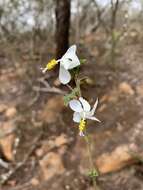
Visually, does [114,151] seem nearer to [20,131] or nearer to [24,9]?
[20,131]

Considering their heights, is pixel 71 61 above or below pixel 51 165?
above

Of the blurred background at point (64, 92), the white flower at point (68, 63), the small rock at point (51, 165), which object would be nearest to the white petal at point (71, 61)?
the white flower at point (68, 63)

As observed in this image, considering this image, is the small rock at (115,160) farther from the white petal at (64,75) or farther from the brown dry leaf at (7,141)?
the white petal at (64,75)

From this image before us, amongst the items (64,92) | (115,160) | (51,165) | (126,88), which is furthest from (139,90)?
(51,165)

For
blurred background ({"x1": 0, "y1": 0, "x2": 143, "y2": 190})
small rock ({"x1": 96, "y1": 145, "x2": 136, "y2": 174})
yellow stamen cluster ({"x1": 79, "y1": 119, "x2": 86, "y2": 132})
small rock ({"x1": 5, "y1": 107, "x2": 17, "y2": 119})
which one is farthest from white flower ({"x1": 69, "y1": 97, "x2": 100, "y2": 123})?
small rock ({"x1": 5, "y1": 107, "x2": 17, "y2": 119})

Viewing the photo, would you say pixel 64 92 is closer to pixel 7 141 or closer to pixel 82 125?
pixel 7 141

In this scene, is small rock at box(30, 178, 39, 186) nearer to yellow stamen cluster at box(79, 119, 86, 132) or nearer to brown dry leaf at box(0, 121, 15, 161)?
brown dry leaf at box(0, 121, 15, 161)

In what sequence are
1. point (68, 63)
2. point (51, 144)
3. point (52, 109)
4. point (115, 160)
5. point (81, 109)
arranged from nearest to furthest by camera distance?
point (68, 63) → point (81, 109) → point (115, 160) → point (51, 144) → point (52, 109)
